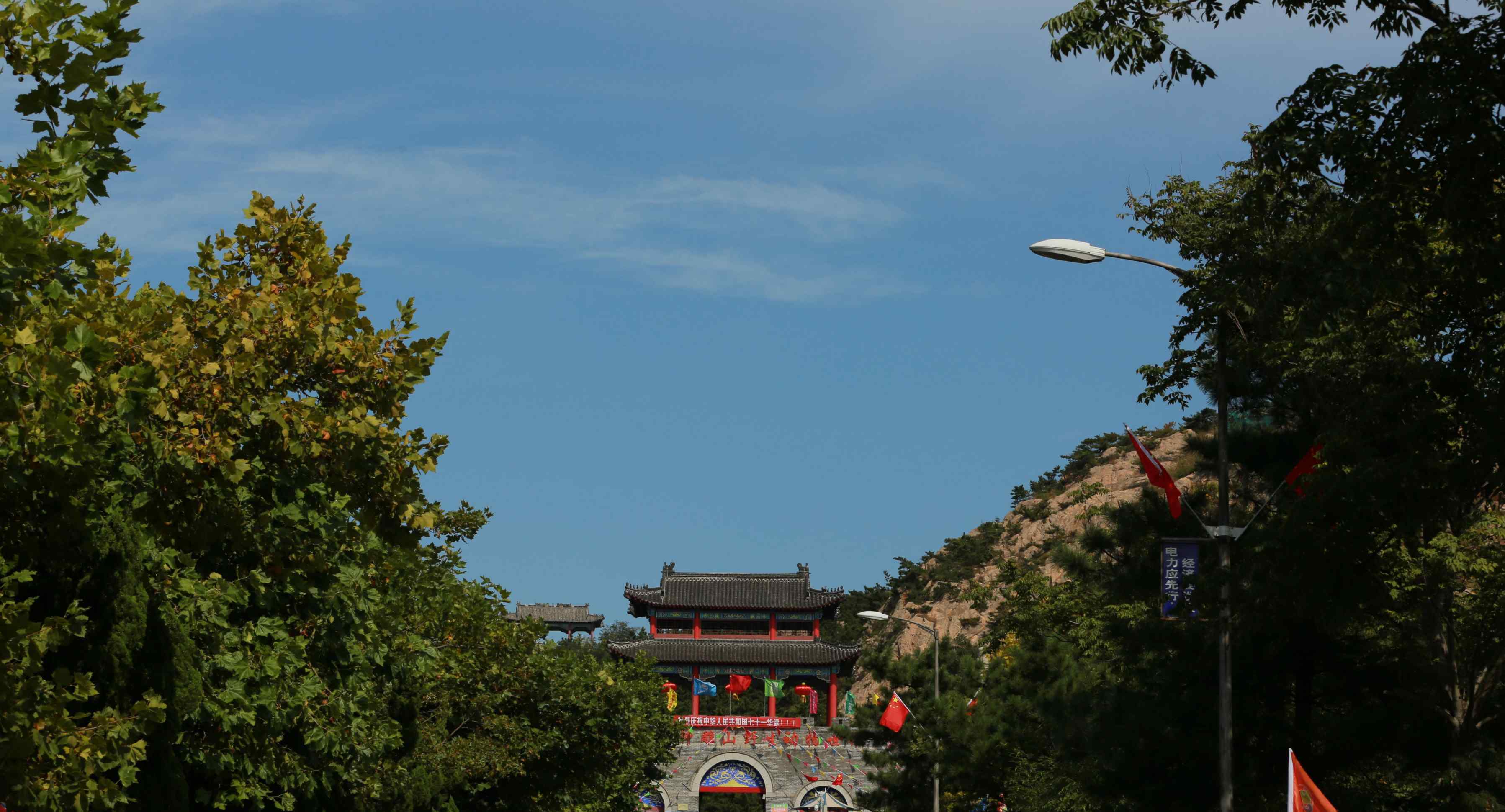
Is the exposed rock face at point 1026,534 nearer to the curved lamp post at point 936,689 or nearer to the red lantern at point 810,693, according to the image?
the red lantern at point 810,693

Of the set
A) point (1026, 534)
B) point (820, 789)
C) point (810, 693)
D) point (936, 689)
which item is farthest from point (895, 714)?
point (1026, 534)

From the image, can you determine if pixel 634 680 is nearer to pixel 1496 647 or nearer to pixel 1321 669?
pixel 1321 669

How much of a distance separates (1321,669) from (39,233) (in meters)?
18.5

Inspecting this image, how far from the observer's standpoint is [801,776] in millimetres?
66750

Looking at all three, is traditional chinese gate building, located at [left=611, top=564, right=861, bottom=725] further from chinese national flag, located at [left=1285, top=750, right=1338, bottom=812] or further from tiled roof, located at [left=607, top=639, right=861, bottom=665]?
chinese national flag, located at [left=1285, top=750, right=1338, bottom=812]

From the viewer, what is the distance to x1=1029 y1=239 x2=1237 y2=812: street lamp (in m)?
16.2

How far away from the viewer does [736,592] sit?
80562 mm

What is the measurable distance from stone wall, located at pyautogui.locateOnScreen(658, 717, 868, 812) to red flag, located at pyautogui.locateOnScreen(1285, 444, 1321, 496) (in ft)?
157

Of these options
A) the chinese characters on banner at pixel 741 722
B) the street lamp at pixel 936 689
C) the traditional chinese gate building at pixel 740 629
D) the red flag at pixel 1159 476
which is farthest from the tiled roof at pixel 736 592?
the red flag at pixel 1159 476

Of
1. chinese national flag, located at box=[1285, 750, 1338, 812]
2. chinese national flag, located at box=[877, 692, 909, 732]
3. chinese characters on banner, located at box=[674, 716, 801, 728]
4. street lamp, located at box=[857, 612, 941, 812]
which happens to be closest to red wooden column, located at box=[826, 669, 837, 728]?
chinese characters on banner, located at box=[674, 716, 801, 728]

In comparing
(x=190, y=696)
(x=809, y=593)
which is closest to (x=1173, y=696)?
(x=190, y=696)

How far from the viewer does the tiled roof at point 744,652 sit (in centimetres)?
7819

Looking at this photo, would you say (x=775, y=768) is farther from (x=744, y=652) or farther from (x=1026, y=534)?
(x=1026, y=534)

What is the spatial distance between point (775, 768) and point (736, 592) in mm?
14936
